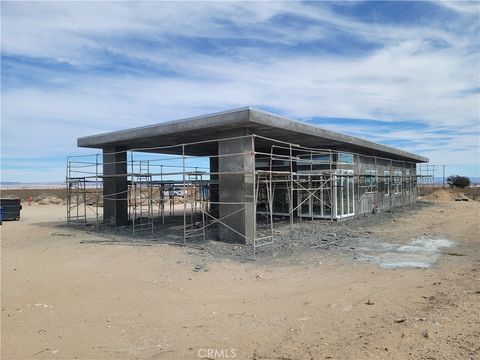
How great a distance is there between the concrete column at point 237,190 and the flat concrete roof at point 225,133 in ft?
1.51

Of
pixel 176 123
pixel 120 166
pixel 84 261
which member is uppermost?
pixel 176 123

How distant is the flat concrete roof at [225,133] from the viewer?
11.4 meters

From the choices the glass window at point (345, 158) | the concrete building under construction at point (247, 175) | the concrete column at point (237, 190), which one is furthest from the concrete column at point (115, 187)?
the glass window at point (345, 158)

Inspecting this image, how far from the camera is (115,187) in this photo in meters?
17.0

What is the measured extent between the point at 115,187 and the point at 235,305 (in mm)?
11875

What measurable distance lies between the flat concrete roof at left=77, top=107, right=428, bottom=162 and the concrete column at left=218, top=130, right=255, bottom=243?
0.46 m

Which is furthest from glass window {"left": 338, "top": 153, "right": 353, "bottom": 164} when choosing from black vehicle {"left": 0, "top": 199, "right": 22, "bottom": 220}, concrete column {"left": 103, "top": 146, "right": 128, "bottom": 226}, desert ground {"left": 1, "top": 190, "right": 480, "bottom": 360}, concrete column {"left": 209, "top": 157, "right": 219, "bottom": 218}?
black vehicle {"left": 0, "top": 199, "right": 22, "bottom": 220}

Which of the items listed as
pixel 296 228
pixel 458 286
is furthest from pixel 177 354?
pixel 296 228

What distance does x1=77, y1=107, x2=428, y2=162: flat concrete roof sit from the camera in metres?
11.4

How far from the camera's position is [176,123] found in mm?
12961

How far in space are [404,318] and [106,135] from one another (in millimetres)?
13791

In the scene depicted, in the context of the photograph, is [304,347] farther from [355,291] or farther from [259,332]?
[355,291]

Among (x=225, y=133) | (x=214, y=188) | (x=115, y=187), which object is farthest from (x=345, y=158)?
(x=115, y=187)

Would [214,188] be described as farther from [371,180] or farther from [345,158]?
[371,180]
